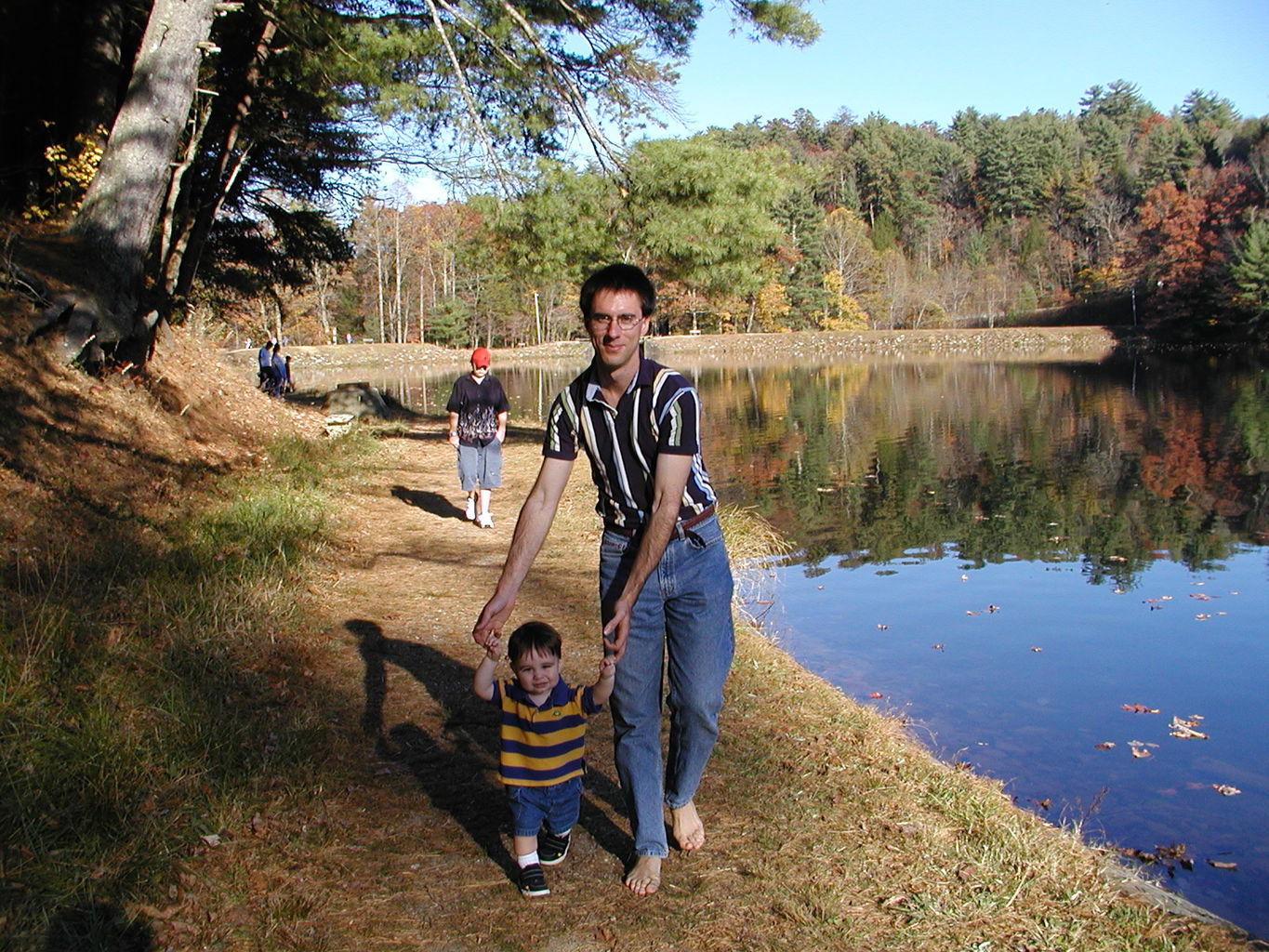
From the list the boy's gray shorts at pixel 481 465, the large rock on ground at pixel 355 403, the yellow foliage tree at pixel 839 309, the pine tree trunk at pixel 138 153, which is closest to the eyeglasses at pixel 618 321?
the boy's gray shorts at pixel 481 465

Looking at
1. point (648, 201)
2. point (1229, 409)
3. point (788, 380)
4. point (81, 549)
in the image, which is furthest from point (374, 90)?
point (788, 380)

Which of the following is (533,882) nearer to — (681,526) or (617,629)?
(617,629)

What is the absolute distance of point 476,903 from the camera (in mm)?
3479

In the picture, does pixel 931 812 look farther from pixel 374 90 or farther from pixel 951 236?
pixel 951 236

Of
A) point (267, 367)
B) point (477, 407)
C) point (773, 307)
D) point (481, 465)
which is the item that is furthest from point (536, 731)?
point (773, 307)

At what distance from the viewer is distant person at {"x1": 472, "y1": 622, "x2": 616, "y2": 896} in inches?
130

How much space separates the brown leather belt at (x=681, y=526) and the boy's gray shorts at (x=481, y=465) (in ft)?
21.2

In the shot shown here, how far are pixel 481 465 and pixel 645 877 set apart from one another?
6.67m

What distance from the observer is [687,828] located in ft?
12.3

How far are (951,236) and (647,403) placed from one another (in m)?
93.9

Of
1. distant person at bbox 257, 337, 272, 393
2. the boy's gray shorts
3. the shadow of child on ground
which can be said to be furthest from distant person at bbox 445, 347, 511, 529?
distant person at bbox 257, 337, 272, 393

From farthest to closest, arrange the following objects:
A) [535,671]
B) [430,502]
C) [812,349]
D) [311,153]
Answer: [812,349]
[311,153]
[430,502]
[535,671]

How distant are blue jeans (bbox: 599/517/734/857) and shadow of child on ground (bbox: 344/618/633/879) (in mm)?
495

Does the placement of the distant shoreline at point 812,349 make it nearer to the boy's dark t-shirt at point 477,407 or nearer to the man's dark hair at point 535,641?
the boy's dark t-shirt at point 477,407
